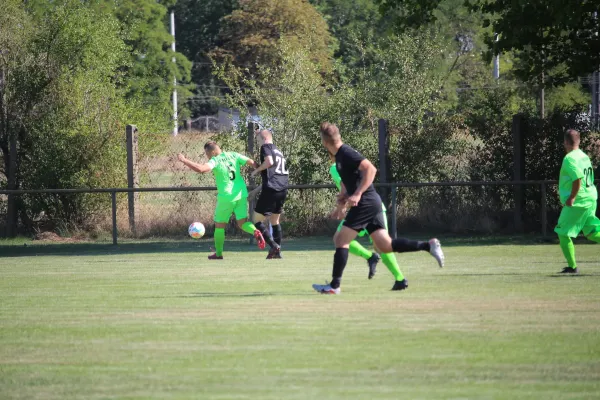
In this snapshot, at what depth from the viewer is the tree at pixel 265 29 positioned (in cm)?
6300

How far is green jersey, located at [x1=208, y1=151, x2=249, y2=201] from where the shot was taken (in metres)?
17.7

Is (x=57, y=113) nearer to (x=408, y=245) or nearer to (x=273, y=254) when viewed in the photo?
(x=273, y=254)

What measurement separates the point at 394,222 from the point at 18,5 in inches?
427

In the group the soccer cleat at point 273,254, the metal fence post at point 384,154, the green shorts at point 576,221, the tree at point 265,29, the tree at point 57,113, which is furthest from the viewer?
the tree at point 265,29

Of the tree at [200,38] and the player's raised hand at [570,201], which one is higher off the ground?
the tree at [200,38]

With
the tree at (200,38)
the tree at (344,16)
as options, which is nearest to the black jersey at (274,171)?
the tree at (344,16)

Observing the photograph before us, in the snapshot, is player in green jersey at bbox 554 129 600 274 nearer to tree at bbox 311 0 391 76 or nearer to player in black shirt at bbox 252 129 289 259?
player in black shirt at bbox 252 129 289 259

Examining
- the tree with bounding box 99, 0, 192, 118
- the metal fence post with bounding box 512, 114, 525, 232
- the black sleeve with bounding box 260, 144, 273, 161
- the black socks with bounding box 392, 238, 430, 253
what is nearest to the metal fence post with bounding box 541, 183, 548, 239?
the metal fence post with bounding box 512, 114, 525, 232

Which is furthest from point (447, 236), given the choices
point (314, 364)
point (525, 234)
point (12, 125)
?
point (314, 364)

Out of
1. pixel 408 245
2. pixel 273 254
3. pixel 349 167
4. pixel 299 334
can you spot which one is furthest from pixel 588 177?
pixel 299 334

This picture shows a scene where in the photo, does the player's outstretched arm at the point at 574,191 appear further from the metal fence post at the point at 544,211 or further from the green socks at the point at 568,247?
the metal fence post at the point at 544,211

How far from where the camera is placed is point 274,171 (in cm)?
1838

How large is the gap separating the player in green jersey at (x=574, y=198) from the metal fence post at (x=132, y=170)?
38.0 feet

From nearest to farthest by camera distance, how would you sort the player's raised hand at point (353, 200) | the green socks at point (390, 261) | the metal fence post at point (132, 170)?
the player's raised hand at point (353, 200)
the green socks at point (390, 261)
the metal fence post at point (132, 170)
